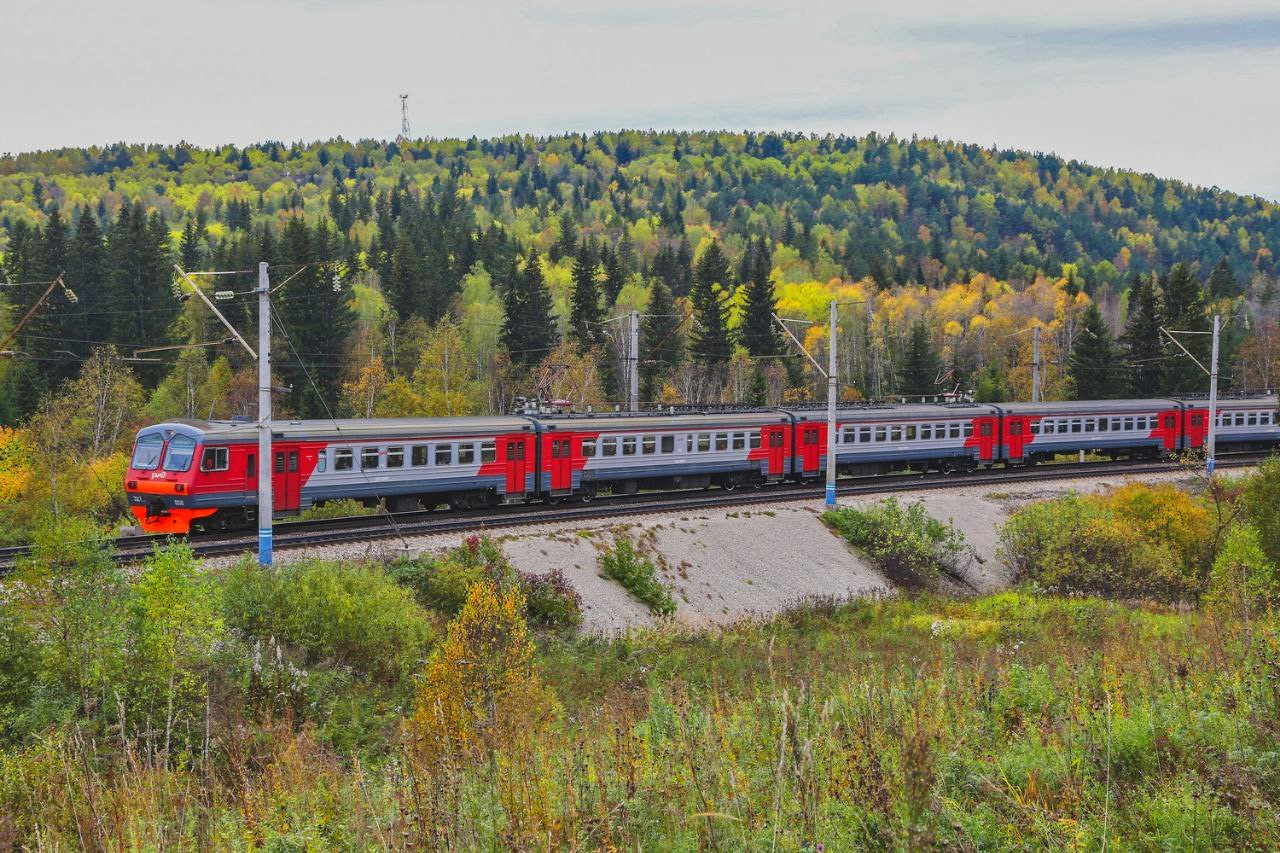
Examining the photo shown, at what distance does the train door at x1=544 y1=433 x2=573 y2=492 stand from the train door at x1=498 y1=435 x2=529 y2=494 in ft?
2.89

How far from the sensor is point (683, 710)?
874cm

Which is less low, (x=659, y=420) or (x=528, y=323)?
(x=528, y=323)

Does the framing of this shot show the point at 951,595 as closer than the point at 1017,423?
Yes

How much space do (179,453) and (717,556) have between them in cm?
1352

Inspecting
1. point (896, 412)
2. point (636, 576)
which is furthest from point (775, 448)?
point (636, 576)

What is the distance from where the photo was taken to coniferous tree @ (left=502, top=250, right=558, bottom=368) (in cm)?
7344

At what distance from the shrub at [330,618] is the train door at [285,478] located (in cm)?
861

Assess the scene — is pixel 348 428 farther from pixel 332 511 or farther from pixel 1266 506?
pixel 1266 506

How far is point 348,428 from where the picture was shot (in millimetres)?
28938

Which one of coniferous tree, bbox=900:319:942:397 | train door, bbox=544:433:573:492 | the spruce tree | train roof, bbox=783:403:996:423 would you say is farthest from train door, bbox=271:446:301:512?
coniferous tree, bbox=900:319:942:397

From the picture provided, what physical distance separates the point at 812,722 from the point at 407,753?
279 centimetres

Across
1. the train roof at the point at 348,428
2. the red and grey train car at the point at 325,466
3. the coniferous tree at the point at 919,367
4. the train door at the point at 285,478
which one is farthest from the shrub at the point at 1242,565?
the coniferous tree at the point at 919,367

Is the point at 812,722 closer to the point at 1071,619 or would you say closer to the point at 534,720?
the point at 534,720

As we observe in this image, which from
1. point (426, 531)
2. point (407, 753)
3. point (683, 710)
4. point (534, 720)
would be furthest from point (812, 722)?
point (426, 531)
